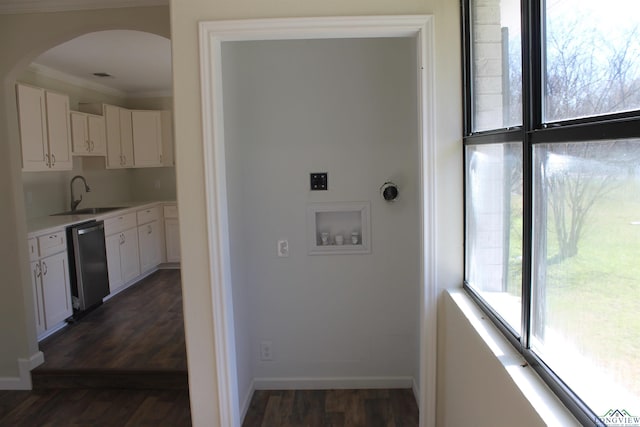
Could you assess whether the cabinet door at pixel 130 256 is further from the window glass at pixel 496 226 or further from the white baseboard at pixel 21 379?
the window glass at pixel 496 226

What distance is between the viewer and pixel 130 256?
583cm

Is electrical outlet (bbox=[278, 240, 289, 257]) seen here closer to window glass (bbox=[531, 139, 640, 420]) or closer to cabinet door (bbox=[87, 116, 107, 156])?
window glass (bbox=[531, 139, 640, 420])

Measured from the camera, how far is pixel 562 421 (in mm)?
1102

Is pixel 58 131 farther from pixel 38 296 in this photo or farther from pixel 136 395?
pixel 136 395

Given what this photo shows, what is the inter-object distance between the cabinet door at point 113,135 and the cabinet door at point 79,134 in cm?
51

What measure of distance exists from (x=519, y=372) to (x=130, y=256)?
17.5ft

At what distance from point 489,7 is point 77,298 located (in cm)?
440

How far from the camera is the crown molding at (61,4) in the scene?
2986 millimetres

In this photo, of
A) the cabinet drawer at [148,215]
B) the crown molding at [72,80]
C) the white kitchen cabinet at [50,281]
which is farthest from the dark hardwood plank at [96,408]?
the crown molding at [72,80]

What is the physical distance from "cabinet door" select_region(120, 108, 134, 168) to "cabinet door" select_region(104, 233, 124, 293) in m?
1.37

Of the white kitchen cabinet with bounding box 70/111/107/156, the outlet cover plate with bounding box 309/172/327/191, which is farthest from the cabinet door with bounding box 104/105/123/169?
the outlet cover plate with bounding box 309/172/327/191

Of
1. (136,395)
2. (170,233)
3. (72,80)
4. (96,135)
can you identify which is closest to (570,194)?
(136,395)

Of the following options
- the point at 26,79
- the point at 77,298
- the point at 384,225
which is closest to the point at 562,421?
the point at 384,225

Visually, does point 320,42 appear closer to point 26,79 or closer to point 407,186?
point 407,186
